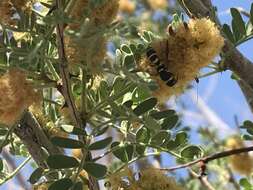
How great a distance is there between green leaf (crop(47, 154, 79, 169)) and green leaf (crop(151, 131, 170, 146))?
0.74 feet

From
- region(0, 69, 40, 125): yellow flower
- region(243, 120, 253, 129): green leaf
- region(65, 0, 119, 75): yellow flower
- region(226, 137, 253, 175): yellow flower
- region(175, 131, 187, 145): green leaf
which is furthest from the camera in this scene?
region(226, 137, 253, 175): yellow flower

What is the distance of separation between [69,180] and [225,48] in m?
0.54

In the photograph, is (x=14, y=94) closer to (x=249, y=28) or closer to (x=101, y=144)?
(x=101, y=144)

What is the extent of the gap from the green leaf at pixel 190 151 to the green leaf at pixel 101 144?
31 cm

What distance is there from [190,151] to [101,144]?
335 millimetres

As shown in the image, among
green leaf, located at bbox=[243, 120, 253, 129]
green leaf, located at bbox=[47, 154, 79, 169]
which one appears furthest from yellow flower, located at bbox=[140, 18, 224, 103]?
green leaf, located at bbox=[243, 120, 253, 129]

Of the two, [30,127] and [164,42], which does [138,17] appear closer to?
[164,42]

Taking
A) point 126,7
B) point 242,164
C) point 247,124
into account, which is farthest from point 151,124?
point 242,164

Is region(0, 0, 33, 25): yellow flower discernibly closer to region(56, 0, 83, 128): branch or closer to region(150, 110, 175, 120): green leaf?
region(56, 0, 83, 128): branch

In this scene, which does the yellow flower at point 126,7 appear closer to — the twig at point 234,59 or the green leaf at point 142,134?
the twig at point 234,59

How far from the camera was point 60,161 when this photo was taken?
4.26ft

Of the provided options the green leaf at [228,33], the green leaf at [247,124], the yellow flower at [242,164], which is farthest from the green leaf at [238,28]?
the yellow flower at [242,164]

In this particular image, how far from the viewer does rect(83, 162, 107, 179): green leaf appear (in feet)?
4.23

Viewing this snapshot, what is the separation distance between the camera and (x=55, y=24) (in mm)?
1113
